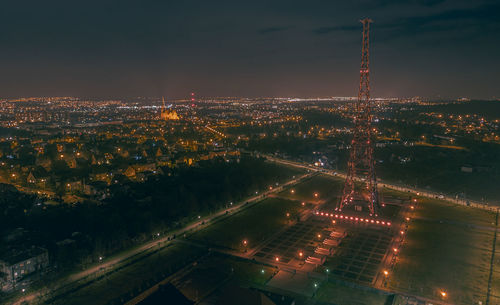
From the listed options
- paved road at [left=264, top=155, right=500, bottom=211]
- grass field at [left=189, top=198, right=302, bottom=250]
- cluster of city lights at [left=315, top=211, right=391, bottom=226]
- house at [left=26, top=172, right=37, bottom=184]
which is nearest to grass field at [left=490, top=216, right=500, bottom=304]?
cluster of city lights at [left=315, top=211, right=391, bottom=226]

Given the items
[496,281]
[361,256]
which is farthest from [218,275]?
[496,281]

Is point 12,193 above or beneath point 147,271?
above

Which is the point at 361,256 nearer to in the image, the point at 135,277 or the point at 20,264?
the point at 135,277

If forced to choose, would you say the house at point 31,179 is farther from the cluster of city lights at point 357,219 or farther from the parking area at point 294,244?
the cluster of city lights at point 357,219

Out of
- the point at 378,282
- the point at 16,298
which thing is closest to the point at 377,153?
the point at 378,282

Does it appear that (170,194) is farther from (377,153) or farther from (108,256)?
(377,153)

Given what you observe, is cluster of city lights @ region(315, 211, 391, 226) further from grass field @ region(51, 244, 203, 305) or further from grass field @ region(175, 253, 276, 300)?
grass field @ region(51, 244, 203, 305)
